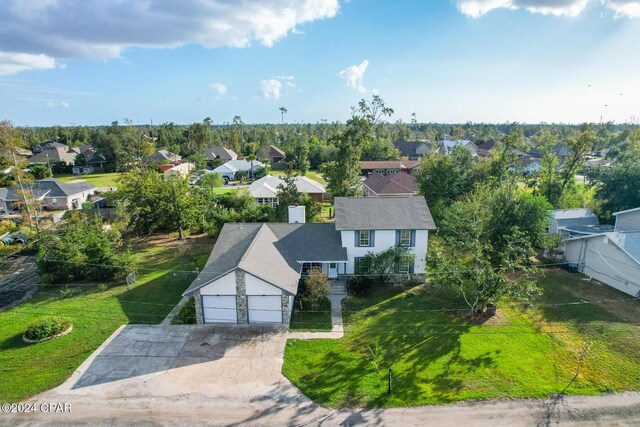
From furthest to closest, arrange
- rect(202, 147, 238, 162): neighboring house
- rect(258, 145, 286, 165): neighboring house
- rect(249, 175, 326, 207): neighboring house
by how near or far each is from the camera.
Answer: rect(258, 145, 286, 165): neighboring house
rect(202, 147, 238, 162): neighboring house
rect(249, 175, 326, 207): neighboring house

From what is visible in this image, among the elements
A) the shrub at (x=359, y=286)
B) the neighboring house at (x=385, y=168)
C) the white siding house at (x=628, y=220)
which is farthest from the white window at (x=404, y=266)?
the neighboring house at (x=385, y=168)

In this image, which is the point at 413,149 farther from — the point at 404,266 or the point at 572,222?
the point at 404,266

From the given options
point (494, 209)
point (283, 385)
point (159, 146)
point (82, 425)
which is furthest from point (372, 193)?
point (159, 146)

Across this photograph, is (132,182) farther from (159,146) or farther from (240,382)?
(159,146)

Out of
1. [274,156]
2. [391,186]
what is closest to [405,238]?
[391,186]

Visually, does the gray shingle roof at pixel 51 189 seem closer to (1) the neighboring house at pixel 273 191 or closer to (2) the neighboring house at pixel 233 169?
(2) the neighboring house at pixel 233 169

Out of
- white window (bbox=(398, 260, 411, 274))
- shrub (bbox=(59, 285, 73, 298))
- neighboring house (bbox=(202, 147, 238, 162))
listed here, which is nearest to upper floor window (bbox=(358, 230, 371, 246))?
white window (bbox=(398, 260, 411, 274))

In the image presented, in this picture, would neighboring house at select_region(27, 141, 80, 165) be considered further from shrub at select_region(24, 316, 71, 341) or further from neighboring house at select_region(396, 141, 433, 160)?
neighboring house at select_region(396, 141, 433, 160)
